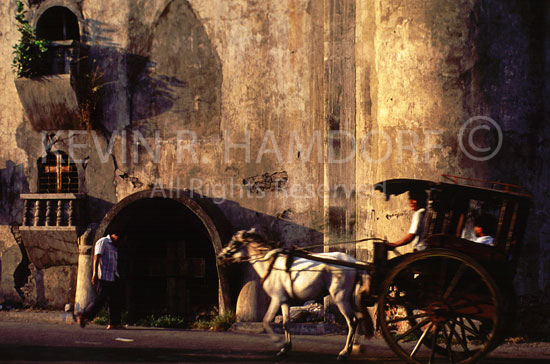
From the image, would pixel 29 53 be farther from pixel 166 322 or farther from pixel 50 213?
pixel 166 322

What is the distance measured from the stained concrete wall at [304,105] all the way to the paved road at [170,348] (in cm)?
185

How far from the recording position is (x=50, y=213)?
11.9 meters

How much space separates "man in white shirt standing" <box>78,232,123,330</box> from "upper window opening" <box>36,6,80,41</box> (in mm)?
4313

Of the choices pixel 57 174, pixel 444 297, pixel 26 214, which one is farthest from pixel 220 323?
Answer: pixel 444 297

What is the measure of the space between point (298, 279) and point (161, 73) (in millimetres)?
5505

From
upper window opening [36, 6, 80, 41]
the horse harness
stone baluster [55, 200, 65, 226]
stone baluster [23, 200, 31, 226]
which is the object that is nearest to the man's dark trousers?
stone baluster [55, 200, 65, 226]

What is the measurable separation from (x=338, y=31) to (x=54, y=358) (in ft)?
21.8

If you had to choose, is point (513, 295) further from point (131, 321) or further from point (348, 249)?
point (131, 321)

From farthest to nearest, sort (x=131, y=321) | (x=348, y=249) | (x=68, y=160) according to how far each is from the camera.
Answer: (x=68, y=160) → (x=131, y=321) → (x=348, y=249)

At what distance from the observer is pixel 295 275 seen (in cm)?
798

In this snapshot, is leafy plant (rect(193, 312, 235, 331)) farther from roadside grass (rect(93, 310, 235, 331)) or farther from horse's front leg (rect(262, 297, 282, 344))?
horse's front leg (rect(262, 297, 282, 344))

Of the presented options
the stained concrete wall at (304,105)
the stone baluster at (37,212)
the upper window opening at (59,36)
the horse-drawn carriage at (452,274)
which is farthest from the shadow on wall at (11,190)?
the horse-drawn carriage at (452,274)

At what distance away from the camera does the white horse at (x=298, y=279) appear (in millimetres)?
7676

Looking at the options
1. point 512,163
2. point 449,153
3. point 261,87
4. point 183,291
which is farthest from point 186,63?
point 512,163
